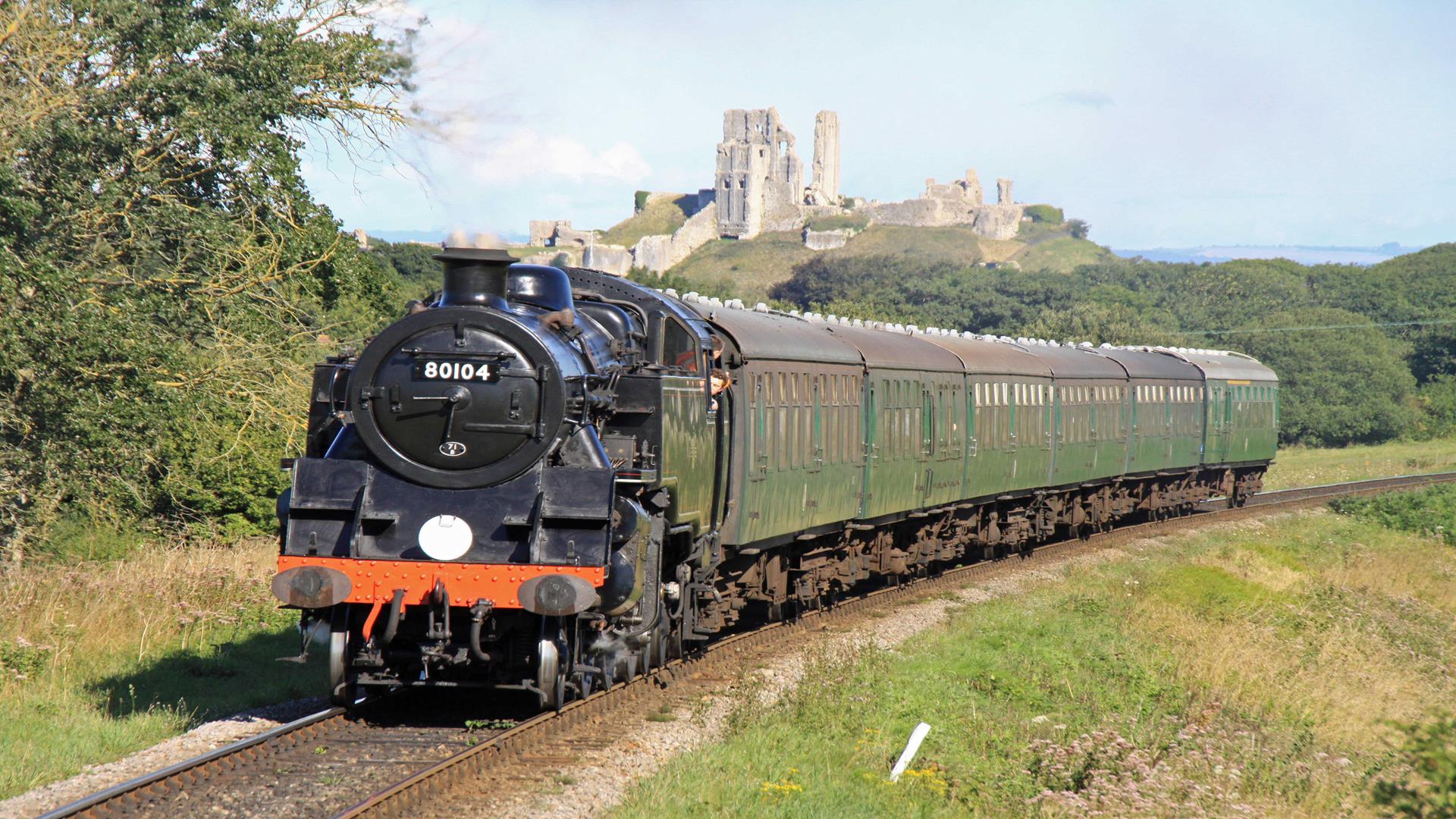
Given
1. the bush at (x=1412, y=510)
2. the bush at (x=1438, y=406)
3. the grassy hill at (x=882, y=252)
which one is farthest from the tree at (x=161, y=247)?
the grassy hill at (x=882, y=252)

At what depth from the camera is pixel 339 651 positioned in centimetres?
934

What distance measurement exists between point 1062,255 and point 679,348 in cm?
17434

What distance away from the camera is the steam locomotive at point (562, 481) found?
9117 mm

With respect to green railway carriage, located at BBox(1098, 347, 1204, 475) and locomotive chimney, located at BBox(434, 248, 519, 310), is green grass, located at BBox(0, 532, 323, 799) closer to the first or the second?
locomotive chimney, located at BBox(434, 248, 519, 310)

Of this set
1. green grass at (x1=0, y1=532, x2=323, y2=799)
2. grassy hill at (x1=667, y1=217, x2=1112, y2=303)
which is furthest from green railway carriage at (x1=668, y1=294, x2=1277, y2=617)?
grassy hill at (x1=667, y1=217, x2=1112, y2=303)

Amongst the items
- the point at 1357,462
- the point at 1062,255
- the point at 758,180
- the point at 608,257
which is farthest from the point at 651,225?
the point at 1357,462

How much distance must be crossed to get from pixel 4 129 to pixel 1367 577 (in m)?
21.6

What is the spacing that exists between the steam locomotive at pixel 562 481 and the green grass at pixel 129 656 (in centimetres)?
151

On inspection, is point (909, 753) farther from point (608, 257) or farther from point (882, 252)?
point (882, 252)

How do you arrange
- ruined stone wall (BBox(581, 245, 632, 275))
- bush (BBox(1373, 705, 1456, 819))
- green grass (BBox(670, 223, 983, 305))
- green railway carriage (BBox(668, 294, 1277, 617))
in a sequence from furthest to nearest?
1. green grass (BBox(670, 223, 983, 305))
2. ruined stone wall (BBox(581, 245, 632, 275))
3. green railway carriage (BBox(668, 294, 1277, 617))
4. bush (BBox(1373, 705, 1456, 819))

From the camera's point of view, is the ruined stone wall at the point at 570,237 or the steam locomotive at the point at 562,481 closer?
the steam locomotive at the point at 562,481

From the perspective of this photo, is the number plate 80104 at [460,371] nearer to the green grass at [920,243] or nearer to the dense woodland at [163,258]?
the dense woodland at [163,258]

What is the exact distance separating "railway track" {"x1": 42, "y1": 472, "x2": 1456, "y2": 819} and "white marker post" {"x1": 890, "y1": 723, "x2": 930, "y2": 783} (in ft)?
6.67

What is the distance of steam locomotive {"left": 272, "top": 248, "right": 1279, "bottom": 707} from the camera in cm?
912
